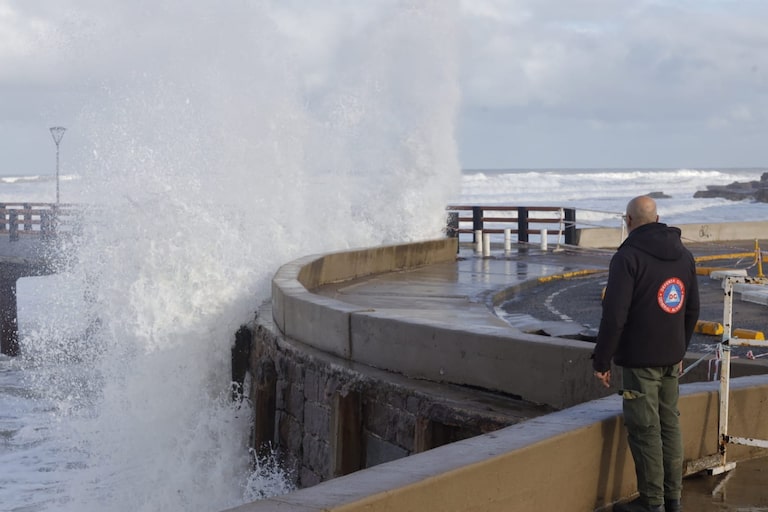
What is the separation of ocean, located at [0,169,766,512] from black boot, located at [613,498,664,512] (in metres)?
4.89

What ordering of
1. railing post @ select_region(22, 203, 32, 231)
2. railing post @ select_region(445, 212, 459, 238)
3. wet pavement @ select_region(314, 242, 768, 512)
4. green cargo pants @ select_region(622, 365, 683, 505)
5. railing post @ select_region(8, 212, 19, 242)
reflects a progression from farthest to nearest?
1. railing post @ select_region(22, 203, 32, 231)
2. railing post @ select_region(8, 212, 19, 242)
3. railing post @ select_region(445, 212, 459, 238)
4. wet pavement @ select_region(314, 242, 768, 512)
5. green cargo pants @ select_region(622, 365, 683, 505)

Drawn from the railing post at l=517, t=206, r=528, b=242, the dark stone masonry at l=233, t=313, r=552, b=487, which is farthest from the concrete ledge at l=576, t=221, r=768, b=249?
the dark stone masonry at l=233, t=313, r=552, b=487

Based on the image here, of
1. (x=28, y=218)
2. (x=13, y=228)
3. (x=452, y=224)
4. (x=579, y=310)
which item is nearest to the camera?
(x=579, y=310)

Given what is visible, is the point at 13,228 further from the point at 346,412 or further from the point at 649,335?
the point at 649,335

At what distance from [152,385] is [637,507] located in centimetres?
874

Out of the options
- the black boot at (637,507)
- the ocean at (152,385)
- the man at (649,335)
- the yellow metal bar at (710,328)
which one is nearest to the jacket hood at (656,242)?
the man at (649,335)

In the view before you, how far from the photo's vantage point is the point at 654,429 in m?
4.75

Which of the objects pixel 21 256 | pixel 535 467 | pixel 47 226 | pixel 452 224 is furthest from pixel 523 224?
pixel 535 467

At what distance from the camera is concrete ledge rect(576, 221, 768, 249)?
28.0 m

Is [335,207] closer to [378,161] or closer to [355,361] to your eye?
[378,161]

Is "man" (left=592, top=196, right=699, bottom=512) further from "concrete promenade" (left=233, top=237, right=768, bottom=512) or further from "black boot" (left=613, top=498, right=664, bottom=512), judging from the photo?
"concrete promenade" (left=233, top=237, right=768, bottom=512)

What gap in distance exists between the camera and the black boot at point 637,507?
15.7ft

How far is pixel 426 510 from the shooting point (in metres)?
3.77

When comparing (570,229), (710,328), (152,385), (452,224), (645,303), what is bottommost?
(152,385)
